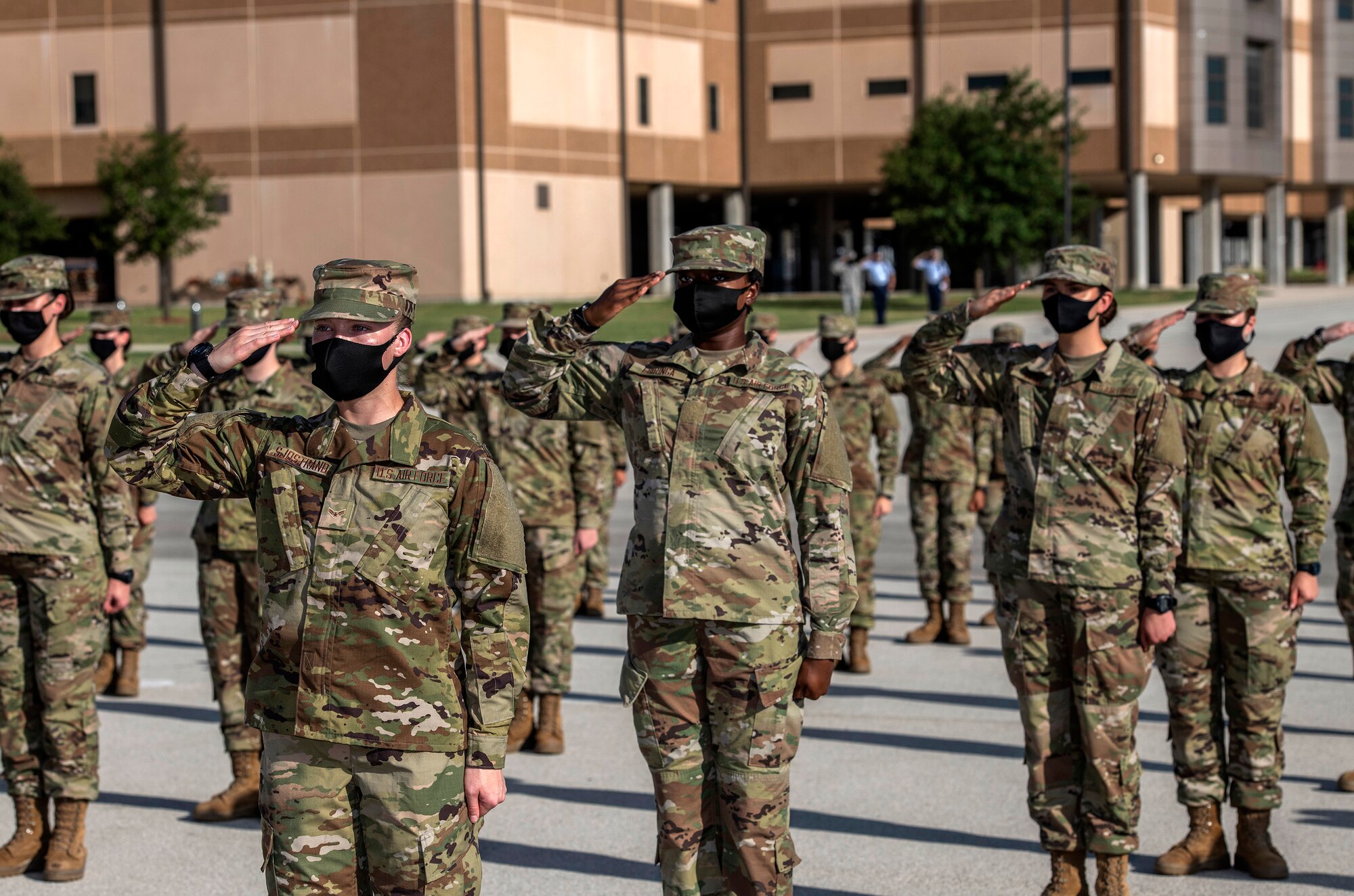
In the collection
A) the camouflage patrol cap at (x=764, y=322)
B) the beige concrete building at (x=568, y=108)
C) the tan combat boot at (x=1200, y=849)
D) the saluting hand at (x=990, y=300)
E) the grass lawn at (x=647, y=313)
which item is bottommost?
the tan combat boot at (x=1200, y=849)

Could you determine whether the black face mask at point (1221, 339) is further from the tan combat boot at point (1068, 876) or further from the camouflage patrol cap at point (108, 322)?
the camouflage patrol cap at point (108, 322)

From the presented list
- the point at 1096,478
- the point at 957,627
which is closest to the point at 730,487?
the point at 1096,478

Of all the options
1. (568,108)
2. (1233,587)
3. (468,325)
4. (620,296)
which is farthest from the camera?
(568,108)

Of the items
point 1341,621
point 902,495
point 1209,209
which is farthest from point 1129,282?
point 1341,621

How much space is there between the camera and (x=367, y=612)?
4.54 m

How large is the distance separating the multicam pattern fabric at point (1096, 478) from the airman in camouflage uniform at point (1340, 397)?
2357 mm

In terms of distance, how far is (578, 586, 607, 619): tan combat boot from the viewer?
13664mm

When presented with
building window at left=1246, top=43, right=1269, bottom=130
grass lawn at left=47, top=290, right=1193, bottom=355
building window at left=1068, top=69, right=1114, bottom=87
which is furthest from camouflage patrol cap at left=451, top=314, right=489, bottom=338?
building window at left=1246, top=43, right=1269, bottom=130


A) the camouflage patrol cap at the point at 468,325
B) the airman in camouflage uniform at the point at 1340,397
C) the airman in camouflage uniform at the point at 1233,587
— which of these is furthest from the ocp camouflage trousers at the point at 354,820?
the camouflage patrol cap at the point at 468,325

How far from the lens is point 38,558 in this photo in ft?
22.8

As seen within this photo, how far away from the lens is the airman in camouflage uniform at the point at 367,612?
451 cm

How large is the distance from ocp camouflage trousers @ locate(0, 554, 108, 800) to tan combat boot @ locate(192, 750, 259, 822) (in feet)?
2.84

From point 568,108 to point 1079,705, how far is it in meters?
41.4

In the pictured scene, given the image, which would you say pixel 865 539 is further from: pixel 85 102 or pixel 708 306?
pixel 85 102
